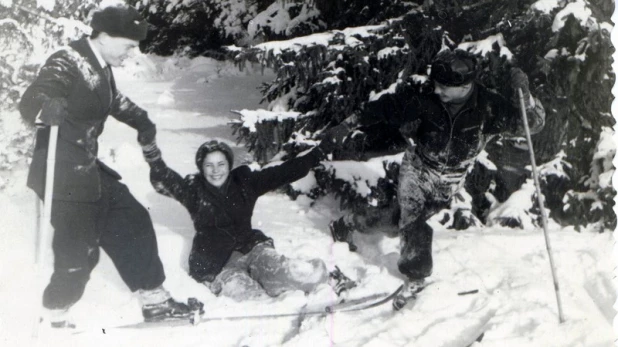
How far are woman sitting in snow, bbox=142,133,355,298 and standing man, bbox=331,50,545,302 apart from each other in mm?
357

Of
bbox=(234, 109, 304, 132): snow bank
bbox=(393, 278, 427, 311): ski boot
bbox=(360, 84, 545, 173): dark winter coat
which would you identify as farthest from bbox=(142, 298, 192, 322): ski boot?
bbox=(360, 84, 545, 173): dark winter coat

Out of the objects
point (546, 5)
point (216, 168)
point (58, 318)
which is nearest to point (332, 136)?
point (216, 168)

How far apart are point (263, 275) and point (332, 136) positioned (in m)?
0.87

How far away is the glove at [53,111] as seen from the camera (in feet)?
10.0

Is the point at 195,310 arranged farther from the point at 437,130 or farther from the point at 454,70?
the point at 454,70

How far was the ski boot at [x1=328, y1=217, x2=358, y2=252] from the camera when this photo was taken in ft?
11.7

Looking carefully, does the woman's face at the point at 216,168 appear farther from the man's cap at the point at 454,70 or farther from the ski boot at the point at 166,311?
the man's cap at the point at 454,70

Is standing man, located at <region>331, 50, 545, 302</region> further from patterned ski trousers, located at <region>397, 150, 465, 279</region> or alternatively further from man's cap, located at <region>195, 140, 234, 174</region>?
man's cap, located at <region>195, 140, 234, 174</region>

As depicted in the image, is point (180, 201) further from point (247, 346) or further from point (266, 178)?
point (247, 346)

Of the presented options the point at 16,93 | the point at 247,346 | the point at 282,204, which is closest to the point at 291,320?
the point at 247,346

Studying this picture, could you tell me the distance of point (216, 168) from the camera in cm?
341

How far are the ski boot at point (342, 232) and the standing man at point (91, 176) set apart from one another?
92cm

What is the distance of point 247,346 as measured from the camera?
3.31m

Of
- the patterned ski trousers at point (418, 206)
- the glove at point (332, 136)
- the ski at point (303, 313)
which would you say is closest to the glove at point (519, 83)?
the patterned ski trousers at point (418, 206)
